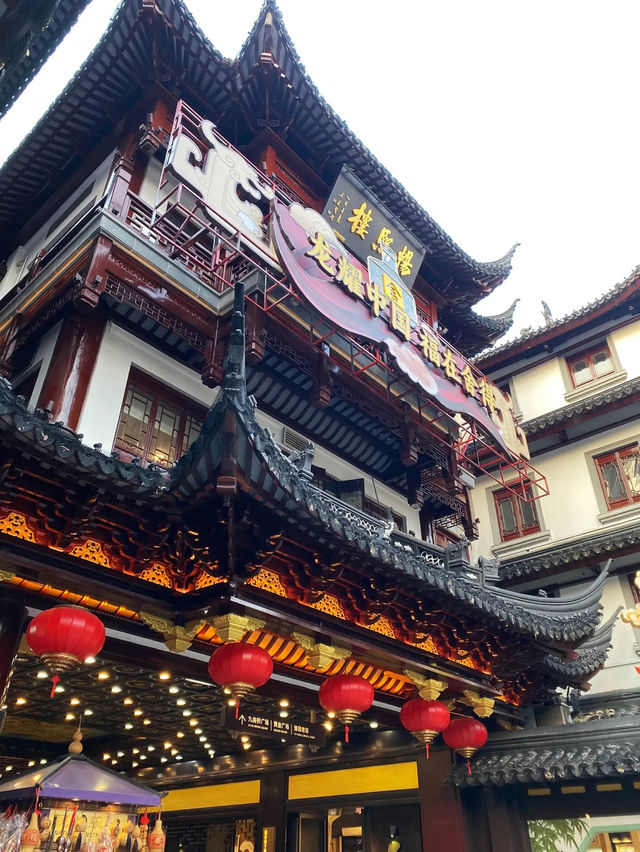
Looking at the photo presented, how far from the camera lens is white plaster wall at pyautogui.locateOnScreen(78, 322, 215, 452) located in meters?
8.85

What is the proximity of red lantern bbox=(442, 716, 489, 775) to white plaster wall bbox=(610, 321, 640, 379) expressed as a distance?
13.9 m

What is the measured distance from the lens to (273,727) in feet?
29.7

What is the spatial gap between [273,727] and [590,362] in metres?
17.4

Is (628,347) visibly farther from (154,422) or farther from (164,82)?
(154,422)

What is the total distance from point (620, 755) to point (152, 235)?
1077cm

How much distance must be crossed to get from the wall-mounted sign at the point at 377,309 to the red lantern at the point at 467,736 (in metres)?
5.70

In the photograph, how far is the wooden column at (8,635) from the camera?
6.21m

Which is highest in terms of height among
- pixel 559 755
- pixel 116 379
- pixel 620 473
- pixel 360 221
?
pixel 360 221

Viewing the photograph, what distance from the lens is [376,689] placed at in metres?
9.95

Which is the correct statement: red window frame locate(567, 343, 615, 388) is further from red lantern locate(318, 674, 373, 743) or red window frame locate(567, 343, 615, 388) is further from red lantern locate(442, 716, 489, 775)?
red lantern locate(318, 674, 373, 743)

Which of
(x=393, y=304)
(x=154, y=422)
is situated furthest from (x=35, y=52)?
(x=393, y=304)

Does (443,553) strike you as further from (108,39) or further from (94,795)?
(108,39)

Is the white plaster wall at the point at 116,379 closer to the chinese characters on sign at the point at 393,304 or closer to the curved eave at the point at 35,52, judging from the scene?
the chinese characters on sign at the point at 393,304

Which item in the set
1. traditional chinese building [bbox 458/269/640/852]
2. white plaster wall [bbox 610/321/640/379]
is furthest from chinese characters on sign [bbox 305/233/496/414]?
white plaster wall [bbox 610/321/640/379]
